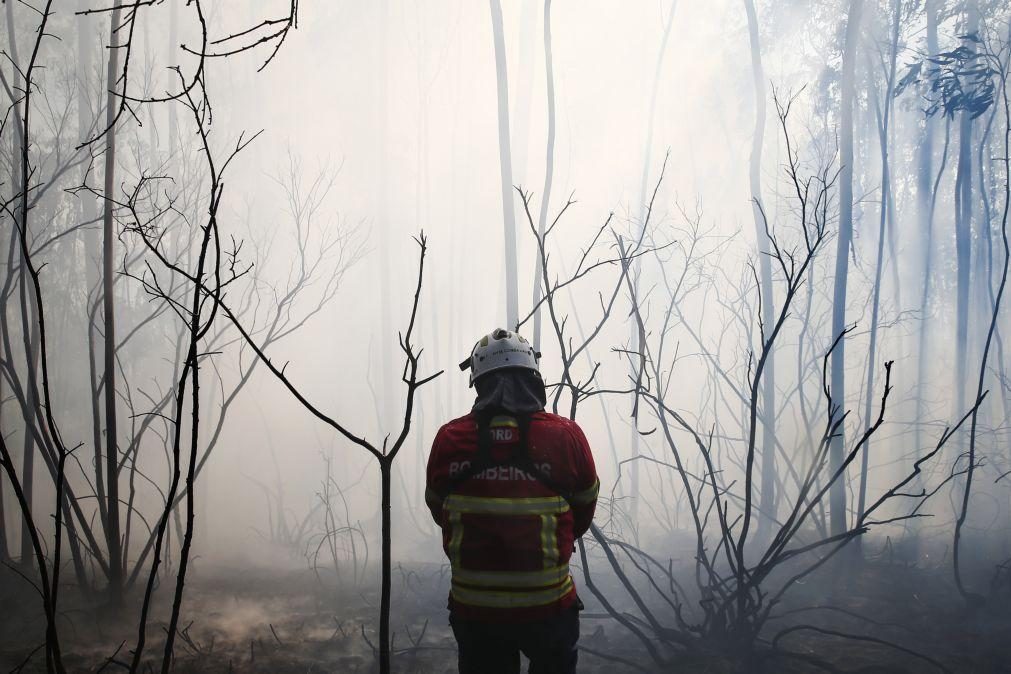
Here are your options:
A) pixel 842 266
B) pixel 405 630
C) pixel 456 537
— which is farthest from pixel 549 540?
pixel 842 266

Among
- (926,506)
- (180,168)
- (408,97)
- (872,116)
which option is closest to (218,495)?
(180,168)

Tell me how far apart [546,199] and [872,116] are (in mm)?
9726

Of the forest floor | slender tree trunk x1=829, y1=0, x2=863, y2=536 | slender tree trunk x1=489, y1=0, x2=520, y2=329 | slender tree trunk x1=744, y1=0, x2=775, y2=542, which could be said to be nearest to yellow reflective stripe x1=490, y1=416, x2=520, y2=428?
the forest floor

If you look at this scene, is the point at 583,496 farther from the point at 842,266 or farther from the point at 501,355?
the point at 842,266

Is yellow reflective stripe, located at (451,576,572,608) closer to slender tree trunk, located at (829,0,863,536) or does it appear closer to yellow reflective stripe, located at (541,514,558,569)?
yellow reflective stripe, located at (541,514,558,569)

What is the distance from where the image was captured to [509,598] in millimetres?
2049

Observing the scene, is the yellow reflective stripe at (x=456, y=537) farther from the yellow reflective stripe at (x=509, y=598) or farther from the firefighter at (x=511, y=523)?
the yellow reflective stripe at (x=509, y=598)

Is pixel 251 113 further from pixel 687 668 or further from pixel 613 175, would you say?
pixel 687 668

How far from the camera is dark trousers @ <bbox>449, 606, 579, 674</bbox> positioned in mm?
2084

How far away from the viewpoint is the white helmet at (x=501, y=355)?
231 centimetres

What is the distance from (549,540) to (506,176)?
783 cm

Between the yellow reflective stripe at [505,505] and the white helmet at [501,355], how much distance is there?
482 millimetres

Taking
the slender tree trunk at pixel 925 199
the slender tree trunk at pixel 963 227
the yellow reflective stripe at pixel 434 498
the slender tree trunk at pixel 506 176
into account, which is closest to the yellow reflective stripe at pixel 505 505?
the yellow reflective stripe at pixel 434 498

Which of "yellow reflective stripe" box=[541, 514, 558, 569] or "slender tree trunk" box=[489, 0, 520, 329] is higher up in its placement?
"slender tree trunk" box=[489, 0, 520, 329]
